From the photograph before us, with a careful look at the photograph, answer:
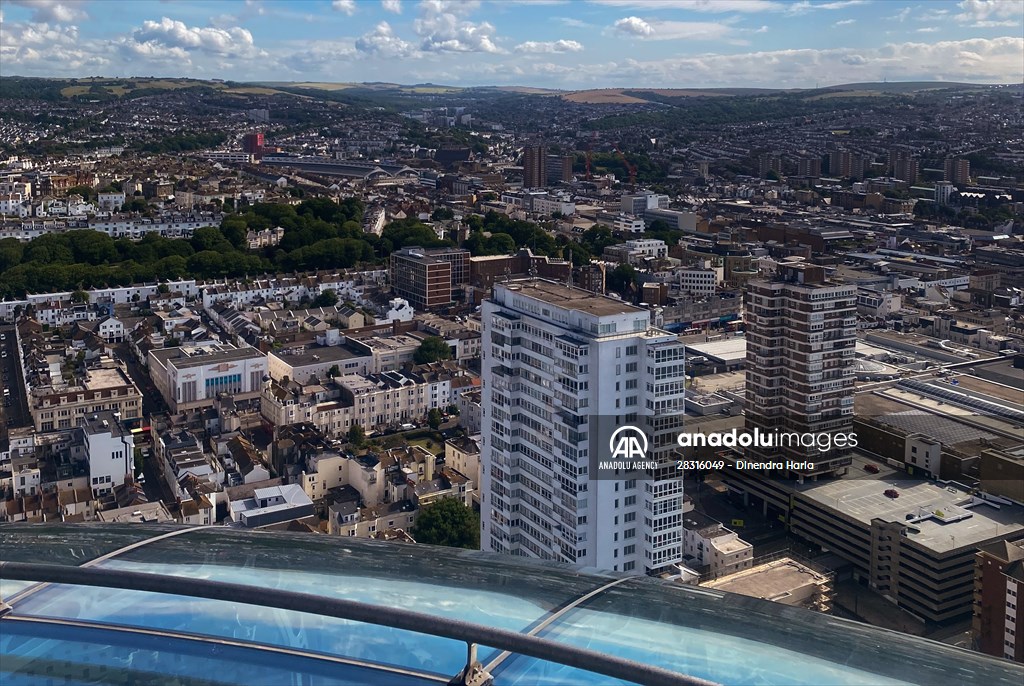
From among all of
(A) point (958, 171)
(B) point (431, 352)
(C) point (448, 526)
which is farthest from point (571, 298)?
(A) point (958, 171)

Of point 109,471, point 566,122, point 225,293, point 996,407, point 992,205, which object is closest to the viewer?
point 109,471

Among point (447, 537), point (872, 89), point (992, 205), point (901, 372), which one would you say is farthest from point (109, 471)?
point (872, 89)

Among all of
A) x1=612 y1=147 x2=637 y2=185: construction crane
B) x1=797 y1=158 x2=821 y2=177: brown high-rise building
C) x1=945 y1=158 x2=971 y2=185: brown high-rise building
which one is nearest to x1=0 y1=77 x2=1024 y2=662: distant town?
x1=945 y1=158 x2=971 y2=185: brown high-rise building

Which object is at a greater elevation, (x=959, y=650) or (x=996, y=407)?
A: (x=959, y=650)

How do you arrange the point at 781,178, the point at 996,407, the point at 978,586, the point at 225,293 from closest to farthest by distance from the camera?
the point at 978,586, the point at 996,407, the point at 225,293, the point at 781,178

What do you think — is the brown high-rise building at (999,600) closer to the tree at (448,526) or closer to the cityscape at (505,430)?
the cityscape at (505,430)

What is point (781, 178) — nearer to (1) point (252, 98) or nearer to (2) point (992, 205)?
(2) point (992, 205)
